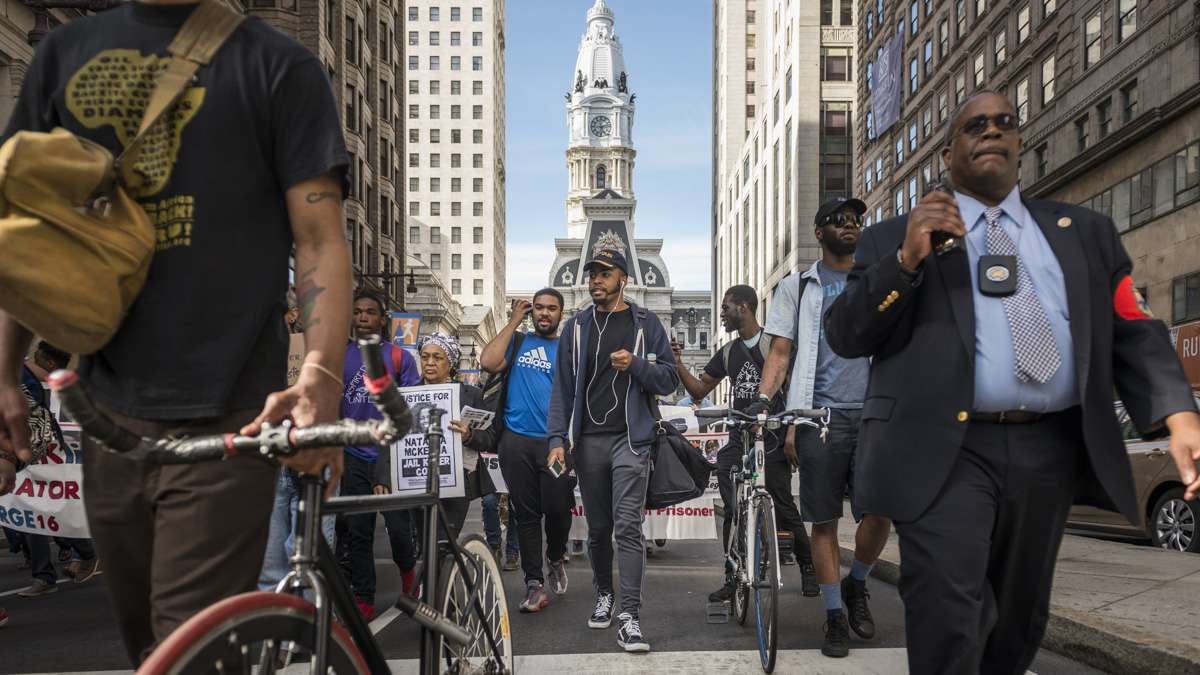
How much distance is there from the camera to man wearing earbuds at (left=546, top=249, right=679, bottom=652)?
251 inches

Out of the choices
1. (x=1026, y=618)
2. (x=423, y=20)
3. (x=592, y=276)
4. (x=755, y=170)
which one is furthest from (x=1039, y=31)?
(x=423, y=20)

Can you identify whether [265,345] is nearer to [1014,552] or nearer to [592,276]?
[1014,552]

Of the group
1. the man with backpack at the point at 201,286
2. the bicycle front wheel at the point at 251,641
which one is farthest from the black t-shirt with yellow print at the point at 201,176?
the bicycle front wheel at the point at 251,641

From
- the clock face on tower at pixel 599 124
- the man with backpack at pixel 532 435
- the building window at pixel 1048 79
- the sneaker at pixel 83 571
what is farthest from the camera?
the clock face on tower at pixel 599 124

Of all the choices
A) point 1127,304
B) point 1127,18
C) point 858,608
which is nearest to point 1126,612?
point 858,608

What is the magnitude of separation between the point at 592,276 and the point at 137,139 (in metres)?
4.69

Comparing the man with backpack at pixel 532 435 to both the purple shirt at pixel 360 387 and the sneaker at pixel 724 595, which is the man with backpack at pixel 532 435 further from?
the sneaker at pixel 724 595

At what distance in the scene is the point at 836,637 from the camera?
5.79 metres

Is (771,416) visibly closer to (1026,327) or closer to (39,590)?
(1026,327)

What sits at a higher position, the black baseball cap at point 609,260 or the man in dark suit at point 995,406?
the black baseball cap at point 609,260

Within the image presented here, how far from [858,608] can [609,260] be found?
2.48 meters

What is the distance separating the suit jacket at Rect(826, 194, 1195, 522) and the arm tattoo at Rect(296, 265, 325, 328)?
1652 millimetres

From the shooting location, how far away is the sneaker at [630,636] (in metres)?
5.85

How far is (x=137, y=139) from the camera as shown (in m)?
2.20
